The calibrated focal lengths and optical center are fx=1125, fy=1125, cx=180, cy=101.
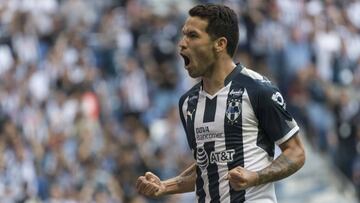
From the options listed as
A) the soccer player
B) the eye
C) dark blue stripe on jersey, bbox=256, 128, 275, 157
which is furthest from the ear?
dark blue stripe on jersey, bbox=256, 128, 275, 157

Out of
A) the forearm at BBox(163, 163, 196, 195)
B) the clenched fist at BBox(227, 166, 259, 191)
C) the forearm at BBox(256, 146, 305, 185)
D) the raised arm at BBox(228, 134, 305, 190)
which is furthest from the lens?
the forearm at BBox(163, 163, 196, 195)

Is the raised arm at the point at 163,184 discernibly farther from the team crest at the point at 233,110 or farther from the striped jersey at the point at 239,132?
the team crest at the point at 233,110

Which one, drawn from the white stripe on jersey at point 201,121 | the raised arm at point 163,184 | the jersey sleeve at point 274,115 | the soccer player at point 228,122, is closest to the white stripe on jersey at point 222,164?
the soccer player at point 228,122

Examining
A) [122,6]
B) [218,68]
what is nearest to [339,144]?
[122,6]

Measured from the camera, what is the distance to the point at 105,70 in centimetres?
1739

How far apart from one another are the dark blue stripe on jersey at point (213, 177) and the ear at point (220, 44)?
0.56 meters

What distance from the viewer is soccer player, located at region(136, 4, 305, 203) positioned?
21.4 ft

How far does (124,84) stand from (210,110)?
33.8 feet

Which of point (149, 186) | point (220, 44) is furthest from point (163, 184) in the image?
point (220, 44)

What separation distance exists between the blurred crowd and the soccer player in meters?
7.85

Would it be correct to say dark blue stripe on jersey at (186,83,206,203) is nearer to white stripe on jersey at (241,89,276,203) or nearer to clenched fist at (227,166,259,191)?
white stripe on jersey at (241,89,276,203)

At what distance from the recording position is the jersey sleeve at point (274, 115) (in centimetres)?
648

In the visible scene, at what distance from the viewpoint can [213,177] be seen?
Result: 22.0 feet

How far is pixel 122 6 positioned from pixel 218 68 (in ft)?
40.4
